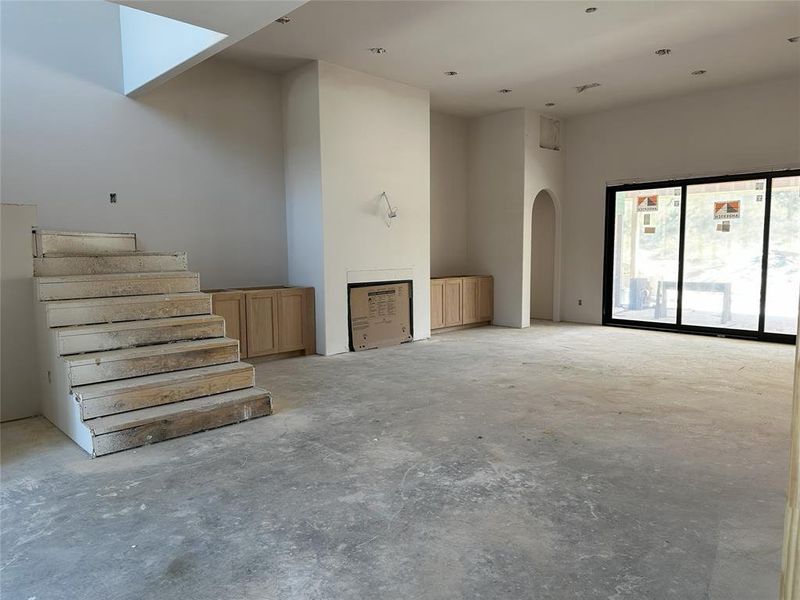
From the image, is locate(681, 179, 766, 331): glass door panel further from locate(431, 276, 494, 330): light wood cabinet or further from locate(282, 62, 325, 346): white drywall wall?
locate(282, 62, 325, 346): white drywall wall

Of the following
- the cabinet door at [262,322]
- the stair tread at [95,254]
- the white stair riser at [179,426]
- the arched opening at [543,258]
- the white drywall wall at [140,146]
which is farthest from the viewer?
the arched opening at [543,258]

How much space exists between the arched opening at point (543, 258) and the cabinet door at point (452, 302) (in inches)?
73.4

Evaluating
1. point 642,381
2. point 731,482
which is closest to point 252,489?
point 731,482

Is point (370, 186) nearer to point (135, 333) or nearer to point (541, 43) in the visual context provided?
point (541, 43)

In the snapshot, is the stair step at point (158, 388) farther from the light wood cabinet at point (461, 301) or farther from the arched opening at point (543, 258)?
the arched opening at point (543, 258)

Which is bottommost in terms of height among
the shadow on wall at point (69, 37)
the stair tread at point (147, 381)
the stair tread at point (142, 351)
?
the stair tread at point (147, 381)

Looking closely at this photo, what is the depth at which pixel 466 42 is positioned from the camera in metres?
5.38

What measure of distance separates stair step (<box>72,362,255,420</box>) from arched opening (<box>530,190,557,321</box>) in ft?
20.9

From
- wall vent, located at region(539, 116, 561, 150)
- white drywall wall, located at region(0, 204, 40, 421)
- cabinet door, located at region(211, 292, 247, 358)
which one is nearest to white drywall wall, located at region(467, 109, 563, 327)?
wall vent, located at region(539, 116, 561, 150)

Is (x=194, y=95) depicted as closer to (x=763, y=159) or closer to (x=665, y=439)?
(x=665, y=439)

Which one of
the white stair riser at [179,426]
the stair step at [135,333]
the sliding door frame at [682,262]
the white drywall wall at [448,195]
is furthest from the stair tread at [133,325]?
the sliding door frame at [682,262]

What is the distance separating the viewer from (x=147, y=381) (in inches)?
144

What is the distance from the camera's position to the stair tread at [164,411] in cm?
329

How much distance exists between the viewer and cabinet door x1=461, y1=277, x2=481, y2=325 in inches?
324
